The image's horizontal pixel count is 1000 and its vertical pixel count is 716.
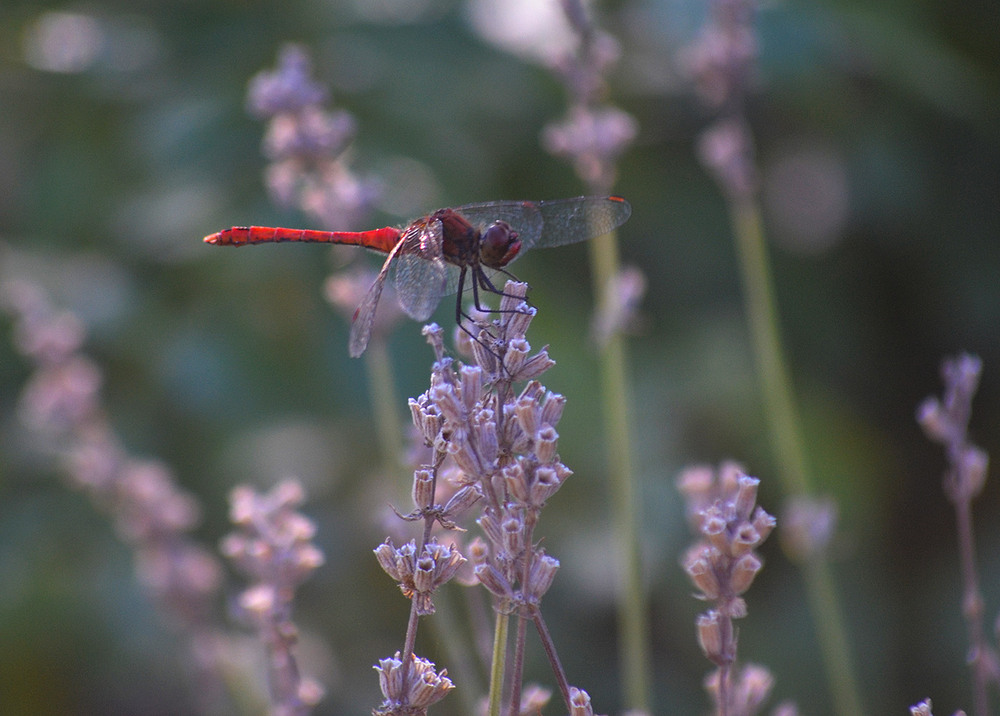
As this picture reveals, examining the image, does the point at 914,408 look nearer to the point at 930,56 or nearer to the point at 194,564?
the point at 930,56

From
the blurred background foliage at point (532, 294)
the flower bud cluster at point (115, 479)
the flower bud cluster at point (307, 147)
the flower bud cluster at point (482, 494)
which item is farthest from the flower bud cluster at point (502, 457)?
the blurred background foliage at point (532, 294)

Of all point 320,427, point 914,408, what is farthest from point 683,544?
point 320,427

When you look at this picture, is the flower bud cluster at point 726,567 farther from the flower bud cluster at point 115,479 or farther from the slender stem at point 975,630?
the flower bud cluster at point 115,479

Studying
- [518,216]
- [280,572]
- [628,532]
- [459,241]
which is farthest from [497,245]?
[280,572]

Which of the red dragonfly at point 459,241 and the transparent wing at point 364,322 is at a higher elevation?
the red dragonfly at point 459,241

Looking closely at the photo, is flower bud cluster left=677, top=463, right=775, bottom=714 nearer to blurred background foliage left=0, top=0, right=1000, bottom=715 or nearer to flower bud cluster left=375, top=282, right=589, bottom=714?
flower bud cluster left=375, top=282, right=589, bottom=714

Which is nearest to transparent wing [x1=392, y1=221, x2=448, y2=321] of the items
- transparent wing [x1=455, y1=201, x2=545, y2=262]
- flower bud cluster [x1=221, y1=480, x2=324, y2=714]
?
transparent wing [x1=455, y1=201, x2=545, y2=262]
